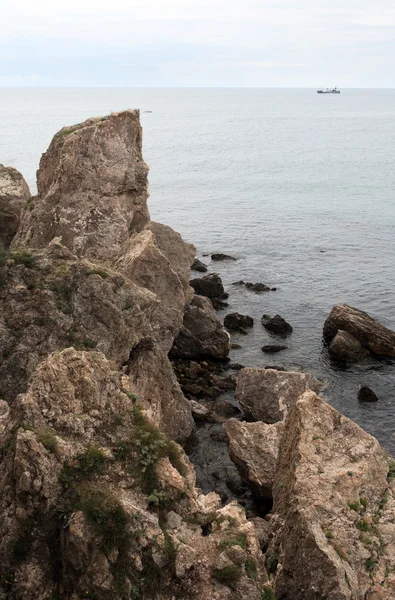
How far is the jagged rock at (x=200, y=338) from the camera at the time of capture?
4616 centimetres

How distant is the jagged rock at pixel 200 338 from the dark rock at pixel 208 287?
449 inches

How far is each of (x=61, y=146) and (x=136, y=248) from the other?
8438 millimetres

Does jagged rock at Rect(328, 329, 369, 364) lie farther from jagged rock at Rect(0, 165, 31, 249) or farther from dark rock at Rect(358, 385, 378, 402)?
jagged rock at Rect(0, 165, 31, 249)

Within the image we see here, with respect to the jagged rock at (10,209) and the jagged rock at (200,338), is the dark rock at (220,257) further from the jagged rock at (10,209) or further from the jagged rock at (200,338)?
the jagged rock at (10,209)

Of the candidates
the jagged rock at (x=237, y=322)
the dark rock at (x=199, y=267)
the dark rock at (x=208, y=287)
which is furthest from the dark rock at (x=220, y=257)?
the jagged rock at (x=237, y=322)

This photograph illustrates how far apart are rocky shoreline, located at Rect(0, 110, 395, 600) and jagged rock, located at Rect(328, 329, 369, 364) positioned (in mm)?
6023

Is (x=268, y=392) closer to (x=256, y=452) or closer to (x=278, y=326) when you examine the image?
(x=256, y=452)

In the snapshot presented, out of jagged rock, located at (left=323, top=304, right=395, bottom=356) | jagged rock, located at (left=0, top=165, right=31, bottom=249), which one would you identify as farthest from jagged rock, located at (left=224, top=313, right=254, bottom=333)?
jagged rock, located at (left=0, top=165, right=31, bottom=249)

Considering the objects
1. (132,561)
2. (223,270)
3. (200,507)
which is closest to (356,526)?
(200,507)

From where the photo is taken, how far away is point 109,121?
40156 millimetres

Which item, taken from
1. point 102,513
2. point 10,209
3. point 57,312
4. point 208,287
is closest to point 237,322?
point 208,287

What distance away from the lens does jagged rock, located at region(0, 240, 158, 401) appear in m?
28.0

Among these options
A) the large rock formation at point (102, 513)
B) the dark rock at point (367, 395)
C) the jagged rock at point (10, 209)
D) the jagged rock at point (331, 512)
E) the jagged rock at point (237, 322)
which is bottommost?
the dark rock at point (367, 395)

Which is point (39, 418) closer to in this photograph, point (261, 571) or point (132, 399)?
point (132, 399)
